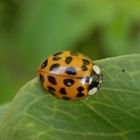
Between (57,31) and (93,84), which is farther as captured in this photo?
(57,31)

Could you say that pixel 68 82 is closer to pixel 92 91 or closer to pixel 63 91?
pixel 63 91

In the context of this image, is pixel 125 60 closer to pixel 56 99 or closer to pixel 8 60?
pixel 56 99

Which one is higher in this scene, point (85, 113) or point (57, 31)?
point (85, 113)

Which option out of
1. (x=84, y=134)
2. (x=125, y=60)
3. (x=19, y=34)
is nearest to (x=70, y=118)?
(x=84, y=134)

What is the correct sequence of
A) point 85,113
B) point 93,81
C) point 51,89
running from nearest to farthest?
point 85,113 → point 51,89 → point 93,81

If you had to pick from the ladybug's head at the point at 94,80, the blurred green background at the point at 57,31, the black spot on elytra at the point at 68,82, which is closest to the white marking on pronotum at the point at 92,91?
the ladybug's head at the point at 94,80

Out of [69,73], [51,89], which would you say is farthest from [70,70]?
[51,89]
